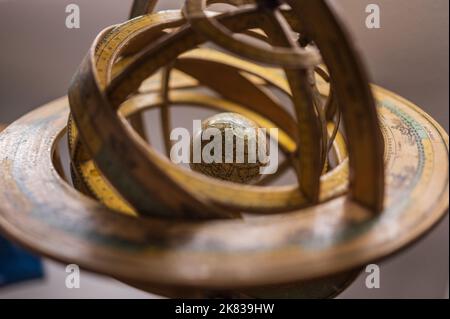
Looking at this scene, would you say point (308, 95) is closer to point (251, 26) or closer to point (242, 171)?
point (251, 26)

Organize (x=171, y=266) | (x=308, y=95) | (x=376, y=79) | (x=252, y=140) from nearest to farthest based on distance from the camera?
(x=171, y=266) < (x=308, y=95) < (x=252, y=140) < (x=376, y=79)

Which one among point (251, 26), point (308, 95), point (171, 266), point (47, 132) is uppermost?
point (251, 26)

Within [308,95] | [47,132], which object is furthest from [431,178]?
[47,132]

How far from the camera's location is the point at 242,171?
44.4 inches

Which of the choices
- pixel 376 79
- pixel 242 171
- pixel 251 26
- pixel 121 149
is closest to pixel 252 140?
pixel 242 171

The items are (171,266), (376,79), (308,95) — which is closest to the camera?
(171,266)

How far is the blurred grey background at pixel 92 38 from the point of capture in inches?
65.8

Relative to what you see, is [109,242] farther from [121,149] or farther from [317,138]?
[317,138]

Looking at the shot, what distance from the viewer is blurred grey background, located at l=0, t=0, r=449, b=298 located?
1.67 meters

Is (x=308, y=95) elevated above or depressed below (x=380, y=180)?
above

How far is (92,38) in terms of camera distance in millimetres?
1762

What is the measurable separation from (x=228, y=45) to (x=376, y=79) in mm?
1241

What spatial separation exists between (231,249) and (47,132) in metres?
0.63

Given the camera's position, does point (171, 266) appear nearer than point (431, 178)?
Yes
